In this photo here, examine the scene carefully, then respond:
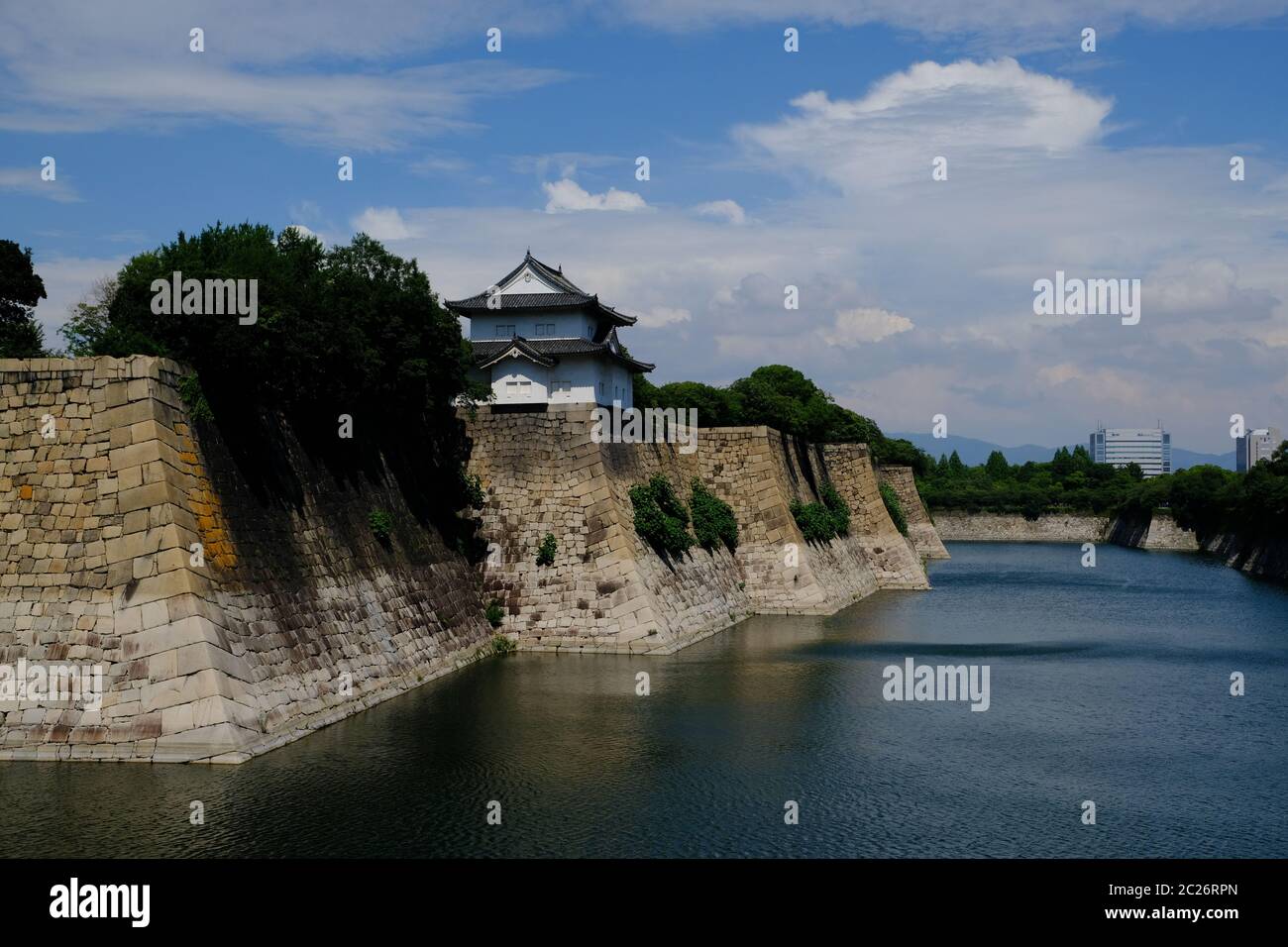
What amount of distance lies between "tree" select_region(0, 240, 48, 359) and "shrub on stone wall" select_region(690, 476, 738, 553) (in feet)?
64.8

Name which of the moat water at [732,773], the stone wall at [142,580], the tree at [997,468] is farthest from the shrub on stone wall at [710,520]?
the tree at [997,468]

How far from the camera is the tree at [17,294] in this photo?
70.7 feet

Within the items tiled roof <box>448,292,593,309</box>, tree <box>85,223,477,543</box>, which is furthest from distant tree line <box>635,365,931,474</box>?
tree <box>85,223,477,543</box>

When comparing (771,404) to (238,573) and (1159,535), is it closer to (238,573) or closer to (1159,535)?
(1159,535)

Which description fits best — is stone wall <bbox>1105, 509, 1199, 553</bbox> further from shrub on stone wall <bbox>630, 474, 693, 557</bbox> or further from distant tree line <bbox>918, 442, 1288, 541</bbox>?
shrub on stone wall <bbox>630, 474, 693, 557</bbox>

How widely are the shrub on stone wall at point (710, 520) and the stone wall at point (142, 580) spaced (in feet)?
Result: 59.0

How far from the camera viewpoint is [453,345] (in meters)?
28.2

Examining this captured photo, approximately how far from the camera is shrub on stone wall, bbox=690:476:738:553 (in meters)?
36.5

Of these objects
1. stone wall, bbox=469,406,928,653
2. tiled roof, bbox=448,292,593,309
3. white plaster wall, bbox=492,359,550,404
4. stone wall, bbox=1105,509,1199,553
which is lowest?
stone wall, bbox=1105,509,1199,553

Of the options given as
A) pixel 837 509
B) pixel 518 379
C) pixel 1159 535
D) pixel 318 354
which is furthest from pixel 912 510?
pixel 318 354

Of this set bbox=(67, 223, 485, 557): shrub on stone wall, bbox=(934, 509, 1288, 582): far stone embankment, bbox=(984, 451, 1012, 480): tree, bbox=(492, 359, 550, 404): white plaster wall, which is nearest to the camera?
bbox=(67, 223, 485, 557): shrub on stone wall
